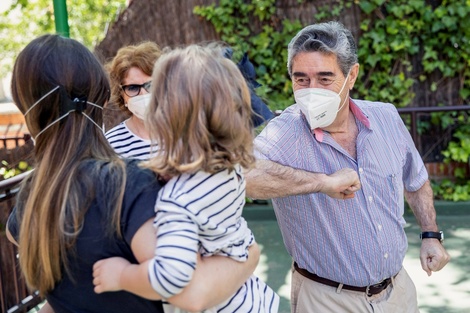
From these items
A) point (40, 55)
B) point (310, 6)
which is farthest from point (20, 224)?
point (310, 6)

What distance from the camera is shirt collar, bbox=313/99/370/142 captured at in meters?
2.61

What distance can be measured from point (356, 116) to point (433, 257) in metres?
0.65

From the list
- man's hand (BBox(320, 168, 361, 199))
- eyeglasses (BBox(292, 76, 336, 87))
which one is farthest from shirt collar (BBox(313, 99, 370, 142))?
man's hand (BBox(320, 168, 361, 199))

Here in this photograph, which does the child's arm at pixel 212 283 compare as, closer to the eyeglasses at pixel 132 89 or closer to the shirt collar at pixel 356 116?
the shirt collar at pixel 356 116

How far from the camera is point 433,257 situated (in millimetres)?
2793

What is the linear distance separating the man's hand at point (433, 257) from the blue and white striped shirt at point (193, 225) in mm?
1402

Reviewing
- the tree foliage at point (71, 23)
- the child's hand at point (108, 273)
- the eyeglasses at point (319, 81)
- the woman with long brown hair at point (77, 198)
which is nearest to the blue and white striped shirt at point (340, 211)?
the eyeglasses at point (319, 81)

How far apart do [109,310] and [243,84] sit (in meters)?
0.60

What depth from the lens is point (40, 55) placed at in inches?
60.7

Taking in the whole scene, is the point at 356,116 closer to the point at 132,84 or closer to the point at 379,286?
the point at 379,286

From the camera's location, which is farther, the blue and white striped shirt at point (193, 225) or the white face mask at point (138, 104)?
the white face mask at point (138, 104)

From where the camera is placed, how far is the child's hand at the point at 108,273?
147 centimetres

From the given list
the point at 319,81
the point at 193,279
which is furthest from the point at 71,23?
the point at 193,279

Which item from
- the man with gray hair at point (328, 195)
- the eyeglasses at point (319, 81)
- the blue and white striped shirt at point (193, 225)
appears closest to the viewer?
the blue and white striped shirt at point (193, 225)
